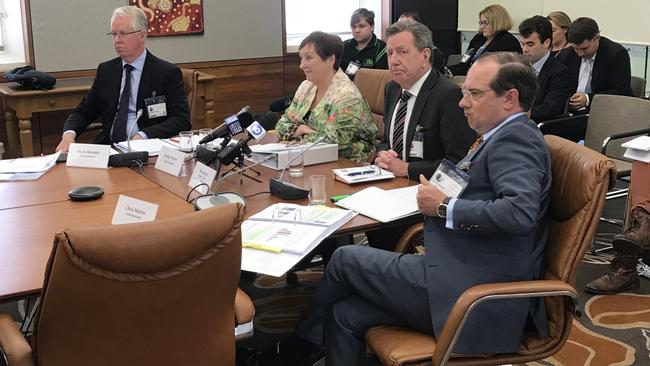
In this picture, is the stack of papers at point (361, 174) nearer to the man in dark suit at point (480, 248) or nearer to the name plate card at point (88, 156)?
the man in dark suit at point (480, 248)

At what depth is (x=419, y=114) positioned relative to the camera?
119 inches

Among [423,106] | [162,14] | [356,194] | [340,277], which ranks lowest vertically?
[340,277]

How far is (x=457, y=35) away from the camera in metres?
7.91

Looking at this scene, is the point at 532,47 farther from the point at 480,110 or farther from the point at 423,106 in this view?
the point at 480,110

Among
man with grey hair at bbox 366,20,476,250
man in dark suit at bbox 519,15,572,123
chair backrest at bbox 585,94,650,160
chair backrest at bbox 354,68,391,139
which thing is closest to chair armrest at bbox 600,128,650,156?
chair backrest at bbox 585,94,650,160

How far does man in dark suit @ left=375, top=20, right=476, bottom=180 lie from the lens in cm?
291

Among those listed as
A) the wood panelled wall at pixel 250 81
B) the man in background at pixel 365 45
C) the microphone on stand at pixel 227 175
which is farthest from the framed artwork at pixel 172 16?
the microphone on stand at pixel 227 175

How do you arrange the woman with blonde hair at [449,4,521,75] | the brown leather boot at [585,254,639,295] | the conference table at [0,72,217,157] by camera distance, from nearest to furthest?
the brown leather boot at [585,254,639,295] → the conference table at [0,72,217,157] → the woman with blonde hair at [449,4,521,75]

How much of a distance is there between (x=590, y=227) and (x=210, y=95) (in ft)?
14.1

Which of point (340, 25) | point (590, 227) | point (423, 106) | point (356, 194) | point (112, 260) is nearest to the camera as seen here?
point (112, 260)

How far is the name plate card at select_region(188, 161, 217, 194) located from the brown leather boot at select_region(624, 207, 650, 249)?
2039 millimetres

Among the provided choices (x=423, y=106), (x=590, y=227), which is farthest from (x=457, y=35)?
(x=590, y=227)

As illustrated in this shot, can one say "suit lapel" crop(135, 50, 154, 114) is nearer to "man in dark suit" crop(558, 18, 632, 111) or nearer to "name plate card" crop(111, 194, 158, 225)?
"name plate card" crop(111, 194, 158, 225)

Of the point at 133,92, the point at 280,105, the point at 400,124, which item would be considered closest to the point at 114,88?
the point at 133,92
